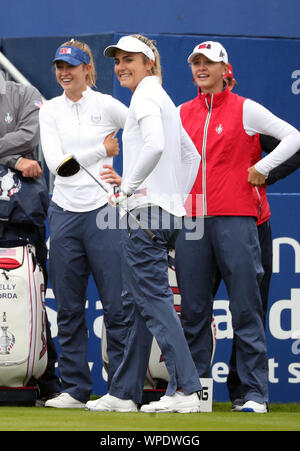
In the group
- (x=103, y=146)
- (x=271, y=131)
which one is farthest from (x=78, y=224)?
(x=271, y=131)

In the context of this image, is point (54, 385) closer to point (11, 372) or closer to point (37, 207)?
point (11, 372)

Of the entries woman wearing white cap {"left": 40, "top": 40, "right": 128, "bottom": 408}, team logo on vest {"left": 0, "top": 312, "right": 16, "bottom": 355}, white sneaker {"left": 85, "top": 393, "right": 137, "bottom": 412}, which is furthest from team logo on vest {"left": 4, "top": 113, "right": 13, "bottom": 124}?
white sneaker {"left": 85, "top": 393, "right": 137, "bottom": 412}

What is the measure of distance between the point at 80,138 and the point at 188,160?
63 centimetres

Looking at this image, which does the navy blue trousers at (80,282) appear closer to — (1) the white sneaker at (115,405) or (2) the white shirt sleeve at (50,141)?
(2) the white shirt sleeve at (50,141)

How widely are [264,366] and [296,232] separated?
133cm

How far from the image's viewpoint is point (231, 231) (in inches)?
213

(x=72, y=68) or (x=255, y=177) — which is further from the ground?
(x=72, y=68)

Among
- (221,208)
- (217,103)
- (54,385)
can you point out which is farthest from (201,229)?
(54,385)

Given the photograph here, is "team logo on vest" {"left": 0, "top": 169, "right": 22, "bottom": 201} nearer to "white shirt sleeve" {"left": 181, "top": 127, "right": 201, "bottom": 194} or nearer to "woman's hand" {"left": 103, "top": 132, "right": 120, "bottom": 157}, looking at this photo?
"woman's hand" {"left": 103, "top": 132, "right": 120, "bottom": 157}

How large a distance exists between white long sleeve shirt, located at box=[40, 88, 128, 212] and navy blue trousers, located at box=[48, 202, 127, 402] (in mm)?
80

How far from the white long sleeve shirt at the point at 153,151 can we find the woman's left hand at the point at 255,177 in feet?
1.61

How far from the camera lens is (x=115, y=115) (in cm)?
559

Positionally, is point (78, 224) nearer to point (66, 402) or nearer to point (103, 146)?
point (103, 146)

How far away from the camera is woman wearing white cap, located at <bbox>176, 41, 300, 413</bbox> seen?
5.42m
